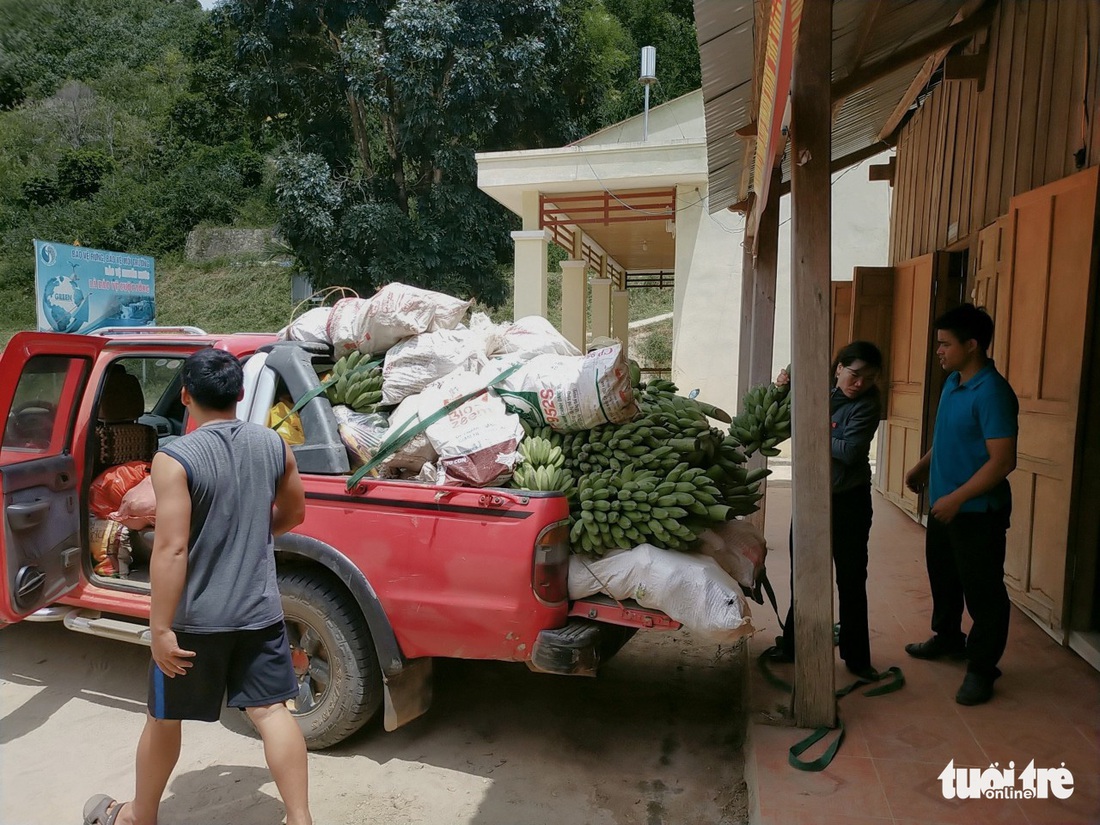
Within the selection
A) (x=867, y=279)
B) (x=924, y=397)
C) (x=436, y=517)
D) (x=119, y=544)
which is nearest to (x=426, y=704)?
(x=436, y=517)

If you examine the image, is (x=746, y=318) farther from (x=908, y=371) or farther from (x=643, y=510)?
(x=643, y=510)

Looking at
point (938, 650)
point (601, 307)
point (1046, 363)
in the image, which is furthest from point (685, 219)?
point (938, 650)

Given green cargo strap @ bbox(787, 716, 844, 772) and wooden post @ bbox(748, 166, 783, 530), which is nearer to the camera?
green cargo strap @ bbox(787, 716, 844, 772)

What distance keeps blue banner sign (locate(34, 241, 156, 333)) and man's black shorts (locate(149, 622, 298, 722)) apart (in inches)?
505

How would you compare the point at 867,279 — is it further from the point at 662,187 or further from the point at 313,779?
the point at 313,779

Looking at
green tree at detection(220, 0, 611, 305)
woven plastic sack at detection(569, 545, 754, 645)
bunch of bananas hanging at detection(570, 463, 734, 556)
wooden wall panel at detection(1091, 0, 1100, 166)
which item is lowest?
woven plastic sack at detection(569, 545, 754, 645)

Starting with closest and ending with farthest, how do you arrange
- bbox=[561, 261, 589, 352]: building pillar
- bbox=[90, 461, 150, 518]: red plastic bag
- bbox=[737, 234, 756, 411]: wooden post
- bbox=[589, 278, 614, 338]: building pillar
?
bbox=[90, 461, 150, 518]: red plastic bag < bbox=[737, 234, 756, 411]: wooden post < bbox=[561, 261, 589, 352]: building pillar < bbox=[589, 278, 614, 338]: building pillar

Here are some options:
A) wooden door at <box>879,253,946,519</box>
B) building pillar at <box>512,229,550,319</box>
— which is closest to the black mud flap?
wooden door at <box>879,253,946,519</box>

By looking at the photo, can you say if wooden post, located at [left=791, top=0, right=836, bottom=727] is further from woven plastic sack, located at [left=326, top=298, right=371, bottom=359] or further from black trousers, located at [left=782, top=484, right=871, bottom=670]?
woven plastic sack, located at [left=326, top=298, right=371, bottom=359]

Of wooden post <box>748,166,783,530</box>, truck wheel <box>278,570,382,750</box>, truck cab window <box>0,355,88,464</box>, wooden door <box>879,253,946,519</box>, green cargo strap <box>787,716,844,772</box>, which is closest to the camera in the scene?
green cargo strap <box>787,716,844,772</box>

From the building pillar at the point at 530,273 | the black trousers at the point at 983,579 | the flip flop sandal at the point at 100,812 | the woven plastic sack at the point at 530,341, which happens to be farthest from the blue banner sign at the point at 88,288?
the black trousers at the point at 983,579

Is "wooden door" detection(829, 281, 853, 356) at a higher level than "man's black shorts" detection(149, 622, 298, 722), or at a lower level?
higher

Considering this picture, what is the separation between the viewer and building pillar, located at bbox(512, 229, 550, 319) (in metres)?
13.7

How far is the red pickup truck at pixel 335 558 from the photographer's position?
10.0 ft
